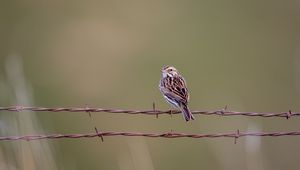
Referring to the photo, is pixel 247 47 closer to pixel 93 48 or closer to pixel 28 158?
pixel 93 48

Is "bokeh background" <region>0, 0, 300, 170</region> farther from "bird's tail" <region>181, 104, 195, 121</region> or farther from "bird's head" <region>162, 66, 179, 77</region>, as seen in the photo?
"bird's tail" <region>181, 104, 195, 121</region>

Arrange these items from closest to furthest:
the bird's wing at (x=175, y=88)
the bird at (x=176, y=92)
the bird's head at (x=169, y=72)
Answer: the bird at (x=176, y=92), the bird's wing at (x=175, y=88), the bird's head at (x=169, y=72)

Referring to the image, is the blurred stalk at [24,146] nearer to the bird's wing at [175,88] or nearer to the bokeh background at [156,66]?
the bokeh background at [156,66]

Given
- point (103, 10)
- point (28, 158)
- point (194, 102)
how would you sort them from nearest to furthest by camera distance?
point (28, 158) → point (194, 102) → point (103, 10)

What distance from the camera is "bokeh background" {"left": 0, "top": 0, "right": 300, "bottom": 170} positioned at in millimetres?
15641

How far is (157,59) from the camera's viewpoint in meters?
20.0

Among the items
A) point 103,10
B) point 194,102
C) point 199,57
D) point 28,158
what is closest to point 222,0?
point 103,10

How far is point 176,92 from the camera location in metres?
10.3

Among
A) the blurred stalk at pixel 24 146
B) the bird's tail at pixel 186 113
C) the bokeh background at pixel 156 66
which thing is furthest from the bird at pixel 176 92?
the bokeh background at pixel 156 66

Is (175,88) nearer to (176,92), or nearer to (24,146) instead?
(176,92)

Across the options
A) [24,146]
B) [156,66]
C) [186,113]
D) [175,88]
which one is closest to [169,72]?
[175,88]

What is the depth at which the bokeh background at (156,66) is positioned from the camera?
51.3 ft

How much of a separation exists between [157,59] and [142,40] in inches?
40.5

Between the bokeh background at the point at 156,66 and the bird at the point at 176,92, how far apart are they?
1.48 meters
